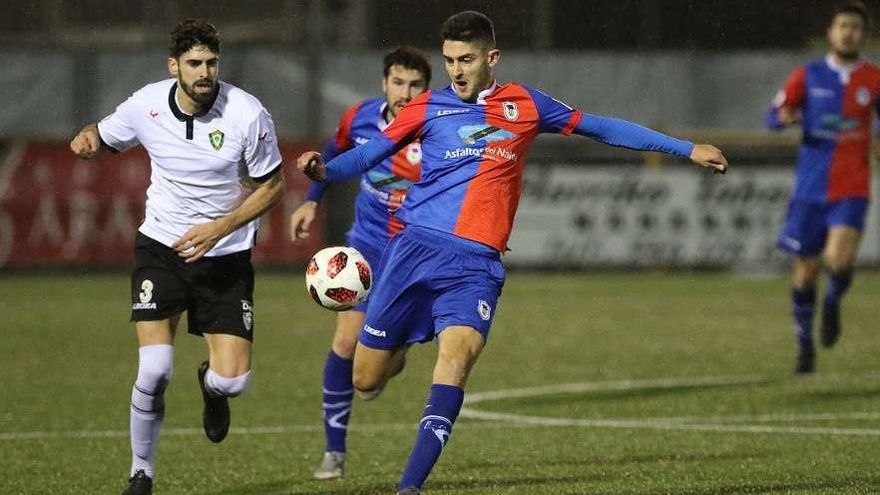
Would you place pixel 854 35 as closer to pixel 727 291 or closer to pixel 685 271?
pixel 727 291

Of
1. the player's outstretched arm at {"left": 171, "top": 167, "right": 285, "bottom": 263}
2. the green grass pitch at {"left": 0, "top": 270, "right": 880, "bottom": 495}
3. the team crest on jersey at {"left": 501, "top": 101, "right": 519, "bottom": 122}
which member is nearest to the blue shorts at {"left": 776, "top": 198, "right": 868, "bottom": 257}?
the green grass pitch at {"left": 0, "top": 270, "right": 880, "bottom": 495}

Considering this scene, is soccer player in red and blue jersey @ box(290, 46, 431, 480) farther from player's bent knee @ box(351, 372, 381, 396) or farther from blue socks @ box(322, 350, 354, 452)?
player's bent knee @ box(351, 372, 381, 396)

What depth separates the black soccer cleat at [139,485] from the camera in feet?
26.6

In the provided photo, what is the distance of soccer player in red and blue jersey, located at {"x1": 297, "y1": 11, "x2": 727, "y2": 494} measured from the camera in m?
7.75

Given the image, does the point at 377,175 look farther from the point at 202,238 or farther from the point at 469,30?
the point at 469,30

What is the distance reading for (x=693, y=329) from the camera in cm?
1750

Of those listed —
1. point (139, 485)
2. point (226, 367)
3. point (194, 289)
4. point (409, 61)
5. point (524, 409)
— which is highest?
point (409, 61)

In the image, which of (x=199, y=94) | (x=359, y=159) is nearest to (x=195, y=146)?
(x=199, y=94)

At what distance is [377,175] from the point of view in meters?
9.77

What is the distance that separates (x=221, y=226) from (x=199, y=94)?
66cm

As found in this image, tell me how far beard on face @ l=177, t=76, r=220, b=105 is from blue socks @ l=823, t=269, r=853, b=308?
678 centimetres

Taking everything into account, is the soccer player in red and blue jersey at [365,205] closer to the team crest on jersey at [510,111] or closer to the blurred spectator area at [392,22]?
the team crest on jersey at [510,111]

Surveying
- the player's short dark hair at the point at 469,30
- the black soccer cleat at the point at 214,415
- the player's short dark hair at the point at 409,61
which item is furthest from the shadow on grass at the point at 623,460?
the player's short dark hair at the point at 469,30

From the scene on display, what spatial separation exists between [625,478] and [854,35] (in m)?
5.83
